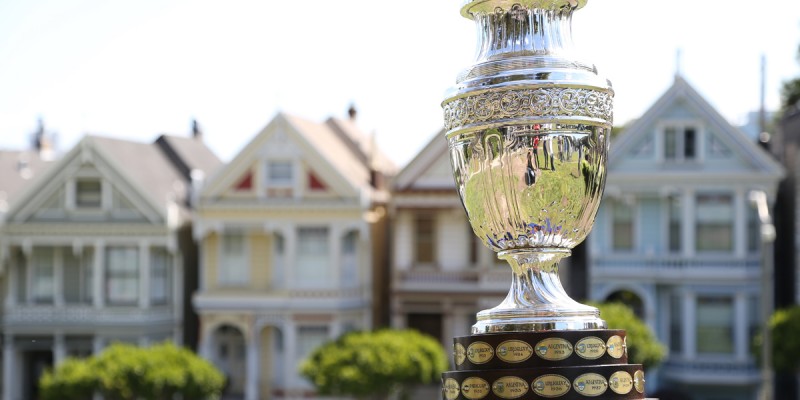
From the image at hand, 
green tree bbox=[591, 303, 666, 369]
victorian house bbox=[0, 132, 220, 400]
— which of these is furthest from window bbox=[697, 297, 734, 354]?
victorian house bbox=[0, 132, 220, 400]

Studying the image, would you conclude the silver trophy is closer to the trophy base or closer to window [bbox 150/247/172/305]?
the trophy base

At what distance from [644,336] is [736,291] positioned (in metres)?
4.63

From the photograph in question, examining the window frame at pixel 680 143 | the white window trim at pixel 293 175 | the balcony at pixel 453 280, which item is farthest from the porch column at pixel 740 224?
the white window trim at pixel 293 175

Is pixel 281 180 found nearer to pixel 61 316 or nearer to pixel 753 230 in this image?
pixel 61 316

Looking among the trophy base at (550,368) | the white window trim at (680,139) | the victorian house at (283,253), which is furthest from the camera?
the victorian house at (283,253)

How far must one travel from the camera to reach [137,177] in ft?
120

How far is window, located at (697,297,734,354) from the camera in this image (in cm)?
3359

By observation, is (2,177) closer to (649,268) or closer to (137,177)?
(137,177)

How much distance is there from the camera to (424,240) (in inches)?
1407

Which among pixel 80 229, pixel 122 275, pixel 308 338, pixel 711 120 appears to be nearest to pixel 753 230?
pixel 711 120

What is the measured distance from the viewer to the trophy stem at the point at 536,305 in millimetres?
6125

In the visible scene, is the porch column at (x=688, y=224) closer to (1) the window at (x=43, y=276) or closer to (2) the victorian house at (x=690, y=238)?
(2) the victorian house at (x=690, y=238)

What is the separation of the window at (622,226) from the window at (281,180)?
8761mm

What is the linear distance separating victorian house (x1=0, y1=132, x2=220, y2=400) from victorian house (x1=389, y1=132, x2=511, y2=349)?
6447 millimetres
